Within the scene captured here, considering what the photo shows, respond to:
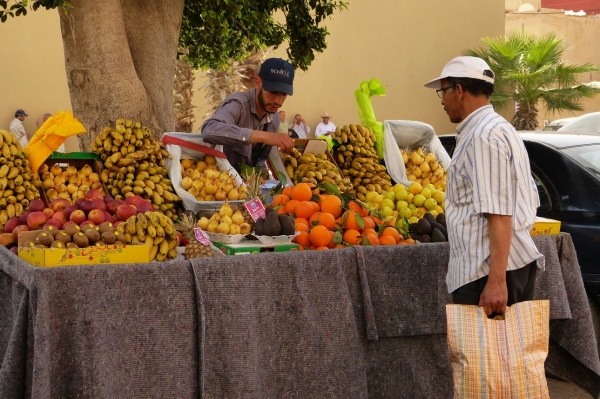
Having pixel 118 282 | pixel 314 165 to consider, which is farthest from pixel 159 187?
pixel 118 282

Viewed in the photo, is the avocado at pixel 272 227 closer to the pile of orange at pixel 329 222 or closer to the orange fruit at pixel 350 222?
the pile of orange at pixel 329 222

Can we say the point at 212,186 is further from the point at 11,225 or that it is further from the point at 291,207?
the point at 11,225

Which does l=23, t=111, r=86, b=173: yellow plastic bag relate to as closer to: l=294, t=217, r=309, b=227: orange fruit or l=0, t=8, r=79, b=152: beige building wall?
l=294, t=217, r=309, b=227: orange fruit

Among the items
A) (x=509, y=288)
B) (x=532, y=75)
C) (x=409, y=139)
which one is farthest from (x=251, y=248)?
(x=532, y=75)

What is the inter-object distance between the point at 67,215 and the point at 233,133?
65.5 inches

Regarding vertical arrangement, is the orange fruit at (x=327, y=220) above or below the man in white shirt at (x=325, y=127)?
below

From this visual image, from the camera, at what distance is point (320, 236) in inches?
160

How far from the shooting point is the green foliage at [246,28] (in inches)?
310

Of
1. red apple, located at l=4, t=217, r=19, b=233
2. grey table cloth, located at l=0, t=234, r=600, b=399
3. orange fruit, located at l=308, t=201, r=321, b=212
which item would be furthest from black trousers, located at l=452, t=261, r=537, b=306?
red apple, located at l=4, t=217, r=19, b=233

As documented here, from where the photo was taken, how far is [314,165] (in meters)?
5.91

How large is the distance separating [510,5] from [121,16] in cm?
2949

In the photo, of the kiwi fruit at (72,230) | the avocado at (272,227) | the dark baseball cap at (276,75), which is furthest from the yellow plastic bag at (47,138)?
the avocado at (272,227)

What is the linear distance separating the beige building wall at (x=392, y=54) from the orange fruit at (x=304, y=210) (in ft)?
45.7

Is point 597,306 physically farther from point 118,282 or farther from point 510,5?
point 510,5
